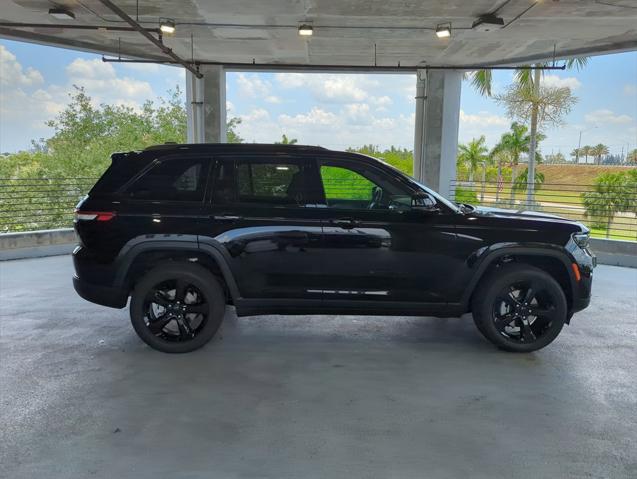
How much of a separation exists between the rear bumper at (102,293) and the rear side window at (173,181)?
2.65 feet

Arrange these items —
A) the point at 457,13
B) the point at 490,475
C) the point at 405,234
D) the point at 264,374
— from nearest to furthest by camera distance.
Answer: the point at 490,475 < the point at 264,374 < the point at 405,234 < the point at 457,13

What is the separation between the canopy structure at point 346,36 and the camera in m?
6.84

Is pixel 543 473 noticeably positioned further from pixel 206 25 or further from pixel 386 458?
pixel 206 25

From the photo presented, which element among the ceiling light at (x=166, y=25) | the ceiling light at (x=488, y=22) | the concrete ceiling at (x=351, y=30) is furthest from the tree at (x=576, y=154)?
the ceiling light at (x=166, y=25)

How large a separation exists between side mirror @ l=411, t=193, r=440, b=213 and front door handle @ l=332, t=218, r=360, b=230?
50 centimetres

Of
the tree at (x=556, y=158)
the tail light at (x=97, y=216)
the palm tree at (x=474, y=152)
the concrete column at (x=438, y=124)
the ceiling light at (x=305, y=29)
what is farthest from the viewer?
the palm tree at (x=474, y=152)

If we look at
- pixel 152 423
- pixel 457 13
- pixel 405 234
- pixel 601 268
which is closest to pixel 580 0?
pixel 457 13

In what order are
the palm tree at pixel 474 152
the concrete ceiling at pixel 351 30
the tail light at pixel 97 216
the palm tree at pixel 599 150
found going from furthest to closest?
the palm tree at pixel 474 152 → the palm tree at pixel 599 150 → the concrete ceiling at pixel 351 30 → the tail light at pixel 97 216

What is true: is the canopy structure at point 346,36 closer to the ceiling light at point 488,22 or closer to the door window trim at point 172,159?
the ceiling light at point 488,22

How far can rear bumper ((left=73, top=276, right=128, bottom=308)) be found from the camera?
12.6 feet

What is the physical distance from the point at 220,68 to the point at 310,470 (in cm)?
1023

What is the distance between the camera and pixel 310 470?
94.7 inches

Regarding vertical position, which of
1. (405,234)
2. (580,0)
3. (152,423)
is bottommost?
(152,423)

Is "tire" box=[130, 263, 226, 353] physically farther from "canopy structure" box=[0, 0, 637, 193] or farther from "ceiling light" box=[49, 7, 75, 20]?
"ceiling light" box=[49, 7, 75, 20]
